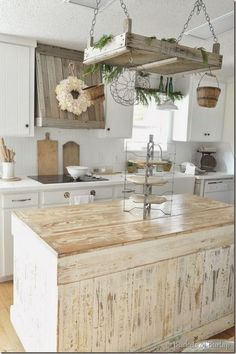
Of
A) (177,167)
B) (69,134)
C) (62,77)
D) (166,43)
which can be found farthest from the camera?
(177,167)

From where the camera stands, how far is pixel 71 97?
11.3 feet

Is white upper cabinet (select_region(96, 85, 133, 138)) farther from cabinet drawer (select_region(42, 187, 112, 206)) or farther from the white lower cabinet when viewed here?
the white lower cabinet

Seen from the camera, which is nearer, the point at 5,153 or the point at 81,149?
the point at 5,153

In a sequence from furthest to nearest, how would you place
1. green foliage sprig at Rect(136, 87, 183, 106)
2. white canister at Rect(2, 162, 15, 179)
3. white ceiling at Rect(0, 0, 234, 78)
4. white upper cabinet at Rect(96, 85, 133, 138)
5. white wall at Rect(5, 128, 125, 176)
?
1. green foliage sprig at Rect(136, 87, 183, 106)
2. white upper cabinet at Rect(96, 85, 133, 138)
3. white wall at Rect(5, 128, 125, 176)
4. white canister at Rect(2, 162, 15, 179)
5. white ceiling at Rect(0, 0, 234, 78)

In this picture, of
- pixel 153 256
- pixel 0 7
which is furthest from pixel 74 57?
pixel 153 256

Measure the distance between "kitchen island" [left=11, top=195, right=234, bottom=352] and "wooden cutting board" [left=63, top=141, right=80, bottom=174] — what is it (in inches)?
65.2

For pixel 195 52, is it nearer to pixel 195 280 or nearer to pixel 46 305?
pixel 195 280

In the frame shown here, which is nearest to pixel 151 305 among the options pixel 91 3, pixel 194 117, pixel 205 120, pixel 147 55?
pixel 147 55

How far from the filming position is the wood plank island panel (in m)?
3.30

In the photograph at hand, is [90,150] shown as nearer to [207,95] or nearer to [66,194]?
[66,194]

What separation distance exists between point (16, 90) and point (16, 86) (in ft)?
0.13

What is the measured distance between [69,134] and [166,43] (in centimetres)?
243

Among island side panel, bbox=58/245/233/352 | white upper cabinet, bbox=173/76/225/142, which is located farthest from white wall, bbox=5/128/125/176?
island side panel, bbox=58/245/233/352

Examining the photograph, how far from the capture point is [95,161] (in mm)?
4133
